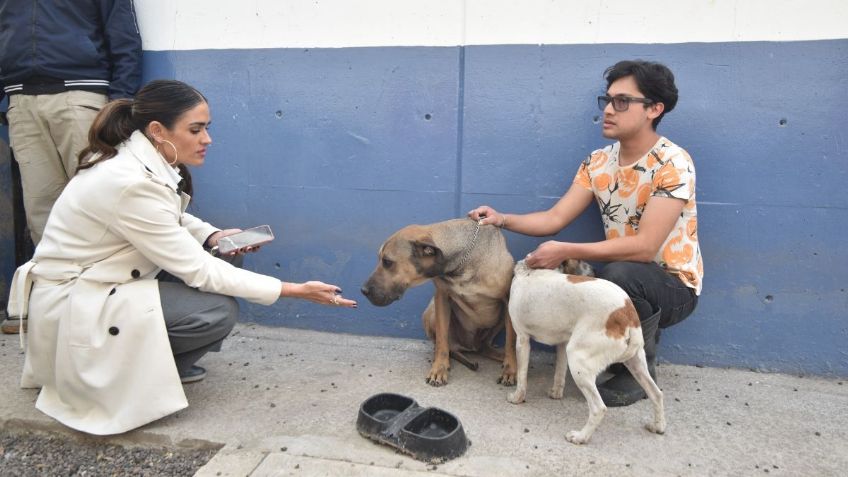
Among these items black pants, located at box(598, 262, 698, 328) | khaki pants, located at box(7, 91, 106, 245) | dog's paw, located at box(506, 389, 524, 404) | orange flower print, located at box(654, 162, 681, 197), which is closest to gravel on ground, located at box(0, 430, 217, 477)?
dog's paw, located at box(506, 389, 524, 404)

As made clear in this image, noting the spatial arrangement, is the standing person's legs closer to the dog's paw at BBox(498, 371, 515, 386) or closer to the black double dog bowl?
the dog's paw at BBox(498, 371, 515, 386)

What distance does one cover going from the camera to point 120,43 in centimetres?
388

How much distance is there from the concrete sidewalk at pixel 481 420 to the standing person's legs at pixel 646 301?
0.11 meters

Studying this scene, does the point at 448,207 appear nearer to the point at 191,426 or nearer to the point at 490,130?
the point at 490,130

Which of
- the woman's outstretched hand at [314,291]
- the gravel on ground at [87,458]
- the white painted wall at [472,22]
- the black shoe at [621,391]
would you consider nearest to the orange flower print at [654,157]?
the white painted wall at [472,22]

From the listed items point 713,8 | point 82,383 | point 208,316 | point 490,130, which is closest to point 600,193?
point 490,130

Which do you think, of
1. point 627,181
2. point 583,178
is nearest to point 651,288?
point 627,181

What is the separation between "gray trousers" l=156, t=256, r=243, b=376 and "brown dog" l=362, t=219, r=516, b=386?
0.71 metres

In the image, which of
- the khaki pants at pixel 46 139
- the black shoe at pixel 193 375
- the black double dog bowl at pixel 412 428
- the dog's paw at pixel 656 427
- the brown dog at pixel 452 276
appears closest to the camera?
the black double dog bowl at pixel 412 428

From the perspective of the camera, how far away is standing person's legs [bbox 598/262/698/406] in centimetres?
293

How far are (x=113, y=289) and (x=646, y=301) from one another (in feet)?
8.06

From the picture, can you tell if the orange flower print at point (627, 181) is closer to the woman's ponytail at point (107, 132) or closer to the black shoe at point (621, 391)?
the black shoe at point (621, 391)

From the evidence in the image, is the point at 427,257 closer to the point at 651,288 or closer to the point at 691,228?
the point at 651,288

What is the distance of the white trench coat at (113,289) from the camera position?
2.60 meters
